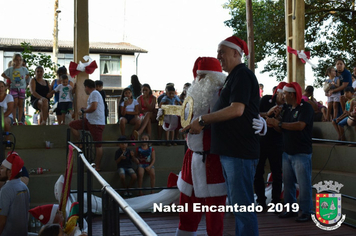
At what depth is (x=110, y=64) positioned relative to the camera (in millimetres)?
29750

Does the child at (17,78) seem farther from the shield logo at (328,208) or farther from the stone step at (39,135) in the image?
the shield logo at (328,208)

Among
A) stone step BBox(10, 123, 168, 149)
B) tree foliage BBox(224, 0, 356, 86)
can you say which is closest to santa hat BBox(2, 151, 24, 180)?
stone step BBox(10, 123, 168, 149)

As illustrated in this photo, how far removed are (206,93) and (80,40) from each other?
5.93m

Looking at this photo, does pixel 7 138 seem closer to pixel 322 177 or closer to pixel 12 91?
pixel 12 91

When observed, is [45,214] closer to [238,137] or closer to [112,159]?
[238,137]

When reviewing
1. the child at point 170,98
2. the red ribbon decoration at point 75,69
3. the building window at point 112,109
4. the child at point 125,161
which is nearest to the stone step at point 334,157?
the child at point 170,98

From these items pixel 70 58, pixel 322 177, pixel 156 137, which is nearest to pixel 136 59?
pixel 70 58

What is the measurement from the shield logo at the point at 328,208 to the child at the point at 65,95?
561 centimetres

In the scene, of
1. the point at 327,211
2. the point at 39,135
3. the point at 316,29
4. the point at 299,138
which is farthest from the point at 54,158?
the point at 316,29

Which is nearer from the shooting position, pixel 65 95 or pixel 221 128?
pixel 221 128

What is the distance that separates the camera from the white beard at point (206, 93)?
10.5 feet

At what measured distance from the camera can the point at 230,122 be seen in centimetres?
282

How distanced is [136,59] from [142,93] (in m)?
22.3

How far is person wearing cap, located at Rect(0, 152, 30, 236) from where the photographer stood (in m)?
4.86
